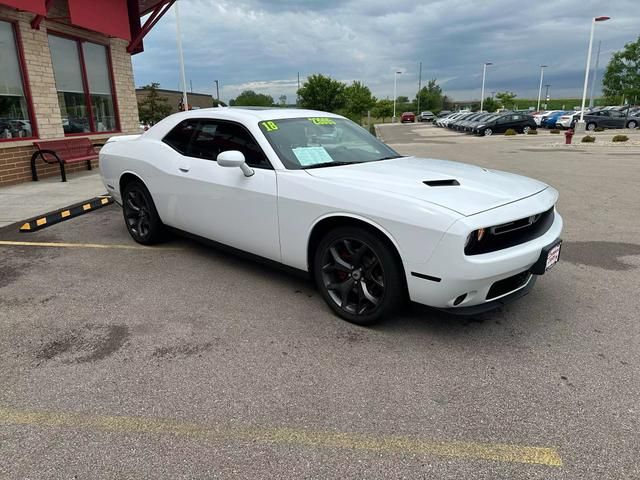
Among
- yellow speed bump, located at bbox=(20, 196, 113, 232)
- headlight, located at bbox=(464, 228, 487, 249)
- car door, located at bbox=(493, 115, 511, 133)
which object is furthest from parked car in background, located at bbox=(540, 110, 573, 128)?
headlight, located at bbox=(464, 228, 487, 249)

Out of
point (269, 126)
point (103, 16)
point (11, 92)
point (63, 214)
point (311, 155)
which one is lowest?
point (63, 214)

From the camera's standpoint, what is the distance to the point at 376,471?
82.7 inches

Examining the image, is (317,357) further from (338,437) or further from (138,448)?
(138,448)

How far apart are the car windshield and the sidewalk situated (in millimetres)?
4717

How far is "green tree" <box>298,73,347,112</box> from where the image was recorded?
177 feet

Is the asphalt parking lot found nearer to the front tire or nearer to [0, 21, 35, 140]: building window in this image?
the front tire

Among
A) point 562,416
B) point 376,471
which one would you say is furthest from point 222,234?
point 562,416

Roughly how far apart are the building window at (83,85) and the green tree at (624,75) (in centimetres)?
5390

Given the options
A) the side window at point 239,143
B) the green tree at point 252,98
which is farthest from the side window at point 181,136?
the green tree at point 252,98

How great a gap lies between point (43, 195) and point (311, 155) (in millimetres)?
6645

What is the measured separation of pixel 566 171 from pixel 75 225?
11.3 meters

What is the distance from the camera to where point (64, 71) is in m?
11.2

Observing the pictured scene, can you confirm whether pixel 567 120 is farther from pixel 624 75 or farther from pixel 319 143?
pixel 319 143

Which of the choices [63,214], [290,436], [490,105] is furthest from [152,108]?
[490,105]
